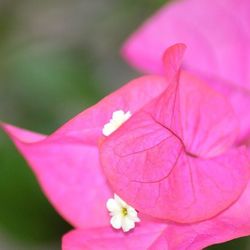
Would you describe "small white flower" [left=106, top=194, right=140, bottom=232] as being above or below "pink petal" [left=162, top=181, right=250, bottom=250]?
above

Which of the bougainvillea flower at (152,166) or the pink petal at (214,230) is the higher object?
the bougainvillea flower at (152,166)

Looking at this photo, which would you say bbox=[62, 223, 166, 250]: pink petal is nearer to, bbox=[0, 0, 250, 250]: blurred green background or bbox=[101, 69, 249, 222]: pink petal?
bbox=[101, 69, 249, 222]: pink petal

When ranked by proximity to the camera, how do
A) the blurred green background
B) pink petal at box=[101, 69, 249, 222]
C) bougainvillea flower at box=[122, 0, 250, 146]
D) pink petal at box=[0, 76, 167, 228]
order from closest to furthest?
pink petal at box=[101, 69, 249, 222] < pink petal at box=[0, 76, 167, 228] < bougainvillea flower at box=[122, 0, 250, 146] < the blurred green background

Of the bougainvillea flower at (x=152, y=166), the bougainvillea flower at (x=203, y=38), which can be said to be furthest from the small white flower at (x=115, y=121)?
the bougainvillea flower at (x=203, y=38)

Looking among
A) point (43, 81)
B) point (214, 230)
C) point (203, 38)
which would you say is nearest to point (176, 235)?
point (214, 230)

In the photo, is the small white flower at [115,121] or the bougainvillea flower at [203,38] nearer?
the small white flower at [115,121]

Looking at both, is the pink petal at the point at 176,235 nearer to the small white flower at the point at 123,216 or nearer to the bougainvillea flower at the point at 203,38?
the small white flower at the point at 123,216

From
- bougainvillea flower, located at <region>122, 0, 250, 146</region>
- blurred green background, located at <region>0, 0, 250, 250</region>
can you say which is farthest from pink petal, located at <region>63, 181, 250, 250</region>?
blurred green background, located at <region>0, 0, 250, 250</region>

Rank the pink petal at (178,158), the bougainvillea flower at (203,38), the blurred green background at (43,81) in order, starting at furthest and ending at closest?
the blurred green background at (43,81)
the bougainvillea flower at (203,38)
the pink petal at (178,158)
